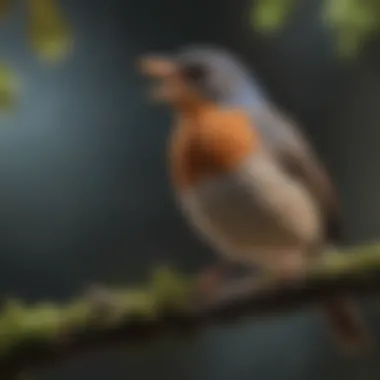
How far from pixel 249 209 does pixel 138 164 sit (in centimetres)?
14

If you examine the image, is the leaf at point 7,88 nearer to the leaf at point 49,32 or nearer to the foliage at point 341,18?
the leaf at point 49,32

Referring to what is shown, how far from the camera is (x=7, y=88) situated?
120 cm

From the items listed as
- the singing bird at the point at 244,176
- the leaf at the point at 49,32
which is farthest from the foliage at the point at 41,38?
the singing bird at the point at 244,176

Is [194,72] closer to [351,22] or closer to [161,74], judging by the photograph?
[161,74]

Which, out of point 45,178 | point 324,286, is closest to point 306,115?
point 324,286

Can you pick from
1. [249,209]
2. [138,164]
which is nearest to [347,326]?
[249,209]

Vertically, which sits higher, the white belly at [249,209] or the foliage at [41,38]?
the foliage at [41,38]

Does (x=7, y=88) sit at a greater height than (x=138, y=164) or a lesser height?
greater

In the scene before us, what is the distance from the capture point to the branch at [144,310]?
1188 millimetres

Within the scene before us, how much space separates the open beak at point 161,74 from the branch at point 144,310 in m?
0.21

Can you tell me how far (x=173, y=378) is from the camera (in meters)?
1.17

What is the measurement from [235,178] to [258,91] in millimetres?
108

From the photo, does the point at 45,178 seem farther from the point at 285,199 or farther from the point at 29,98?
the point at 285,199

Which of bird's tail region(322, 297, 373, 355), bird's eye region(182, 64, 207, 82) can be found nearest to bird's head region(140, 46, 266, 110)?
bird's eye region(182, 64, 207, 82)
